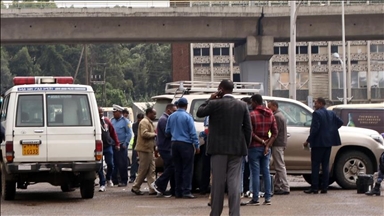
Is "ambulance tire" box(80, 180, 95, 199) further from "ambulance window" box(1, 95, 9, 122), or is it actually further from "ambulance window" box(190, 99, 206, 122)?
"ambulance window" box(190, 99, 206, 122)

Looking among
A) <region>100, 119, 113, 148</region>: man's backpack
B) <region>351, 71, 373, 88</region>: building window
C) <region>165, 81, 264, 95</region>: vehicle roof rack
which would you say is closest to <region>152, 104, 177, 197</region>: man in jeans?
<region>165, 81, 264, 95</region>: vehicle roof rack

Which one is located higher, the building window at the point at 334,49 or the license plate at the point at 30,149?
the building window at the point at 334,49

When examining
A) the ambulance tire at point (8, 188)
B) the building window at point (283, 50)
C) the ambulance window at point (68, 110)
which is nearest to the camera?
the ambulance window at point (68, 110)

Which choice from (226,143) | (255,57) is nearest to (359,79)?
(255,57)

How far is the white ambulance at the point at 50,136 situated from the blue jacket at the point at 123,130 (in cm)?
403

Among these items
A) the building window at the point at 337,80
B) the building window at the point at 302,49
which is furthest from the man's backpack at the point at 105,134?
the building window at the point at 302,49

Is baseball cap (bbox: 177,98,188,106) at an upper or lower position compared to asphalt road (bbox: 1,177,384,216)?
upper

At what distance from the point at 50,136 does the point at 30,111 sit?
59cm

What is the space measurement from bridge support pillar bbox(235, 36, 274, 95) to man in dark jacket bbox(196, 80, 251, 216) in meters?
31.6

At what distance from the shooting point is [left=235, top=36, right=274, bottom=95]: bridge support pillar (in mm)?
43875

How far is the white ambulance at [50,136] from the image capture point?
1553 cm

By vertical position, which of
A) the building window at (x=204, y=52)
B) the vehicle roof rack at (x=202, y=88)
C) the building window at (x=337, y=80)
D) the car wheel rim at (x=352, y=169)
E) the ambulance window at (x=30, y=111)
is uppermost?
the building window at (x=204, y=52)

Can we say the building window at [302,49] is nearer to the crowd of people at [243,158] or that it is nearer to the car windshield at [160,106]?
the crowd of people at [243,158]

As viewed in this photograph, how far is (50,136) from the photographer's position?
51.4 ft
